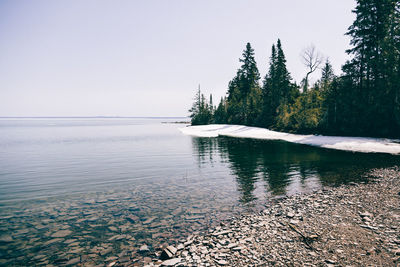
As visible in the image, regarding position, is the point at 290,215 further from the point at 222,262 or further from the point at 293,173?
the point at 293,173

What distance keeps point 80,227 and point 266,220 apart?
6.84 m

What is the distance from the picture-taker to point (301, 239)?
19.8ft

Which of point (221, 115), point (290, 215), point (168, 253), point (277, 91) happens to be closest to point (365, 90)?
point (277, 91)

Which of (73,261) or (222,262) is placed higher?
(222,262)

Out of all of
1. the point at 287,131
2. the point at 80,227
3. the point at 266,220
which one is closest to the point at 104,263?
the point at 80,227

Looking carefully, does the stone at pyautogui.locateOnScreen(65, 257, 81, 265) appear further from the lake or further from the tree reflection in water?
the tree reflection in water

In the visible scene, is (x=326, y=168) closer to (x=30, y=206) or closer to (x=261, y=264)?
(x=261, y=264)

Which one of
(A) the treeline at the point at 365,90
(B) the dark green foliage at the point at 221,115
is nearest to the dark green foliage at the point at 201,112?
(B) the dark green foliage at the point at 221,115

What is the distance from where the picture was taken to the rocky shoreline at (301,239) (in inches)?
200

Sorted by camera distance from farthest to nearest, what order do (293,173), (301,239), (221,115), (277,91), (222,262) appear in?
(221,115)
(277,91)
(293,173)
(301,239)
(222,262)

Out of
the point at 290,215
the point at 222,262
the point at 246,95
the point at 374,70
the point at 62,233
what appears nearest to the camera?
the point at 222,262

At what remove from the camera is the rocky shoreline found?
200 inches

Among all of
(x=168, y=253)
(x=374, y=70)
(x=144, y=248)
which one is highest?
(x=374, y=70)

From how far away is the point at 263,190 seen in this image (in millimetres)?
11172
